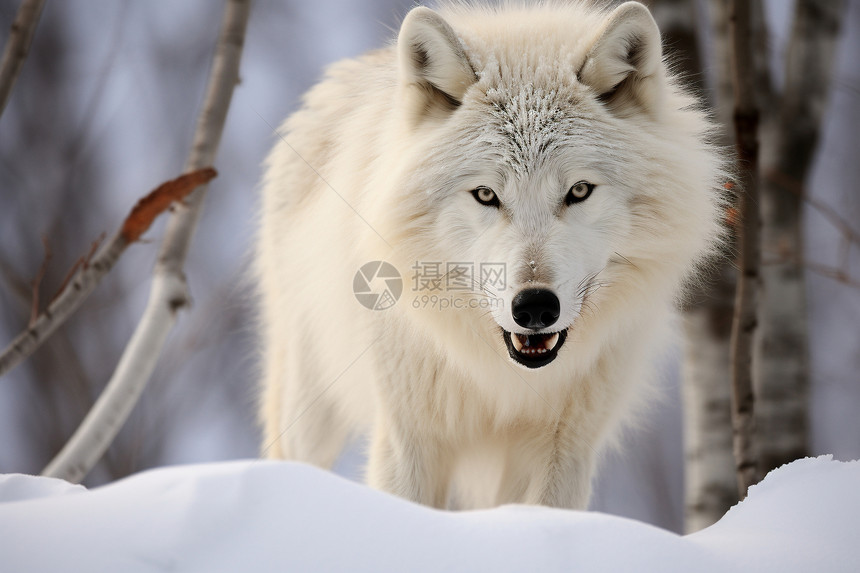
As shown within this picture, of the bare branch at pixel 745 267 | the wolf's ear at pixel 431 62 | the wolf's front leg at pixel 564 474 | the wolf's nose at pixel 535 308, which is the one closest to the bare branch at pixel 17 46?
the wolf's ear at pixel 431 62

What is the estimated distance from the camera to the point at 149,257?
9102 millimetres

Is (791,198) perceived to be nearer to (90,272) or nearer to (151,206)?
(151,206)

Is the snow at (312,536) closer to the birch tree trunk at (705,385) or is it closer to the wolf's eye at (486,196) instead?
the wolf's eye at (486,196)

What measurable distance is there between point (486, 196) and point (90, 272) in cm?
126

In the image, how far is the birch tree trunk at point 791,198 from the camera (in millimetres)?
4258

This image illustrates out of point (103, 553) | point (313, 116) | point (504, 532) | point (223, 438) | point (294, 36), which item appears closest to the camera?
point (103, 553)

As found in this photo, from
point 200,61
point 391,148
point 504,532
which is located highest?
point 200,61

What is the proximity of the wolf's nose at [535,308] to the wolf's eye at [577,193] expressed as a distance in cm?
41

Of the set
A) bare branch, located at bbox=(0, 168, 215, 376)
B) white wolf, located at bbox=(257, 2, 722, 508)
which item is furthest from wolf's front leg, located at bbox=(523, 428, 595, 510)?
bare branch, located at bbox=(0, 168, 215, 376)

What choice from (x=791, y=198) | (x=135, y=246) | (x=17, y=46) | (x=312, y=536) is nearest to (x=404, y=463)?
(x=312, y=536)

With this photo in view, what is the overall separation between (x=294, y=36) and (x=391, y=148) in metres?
8.69

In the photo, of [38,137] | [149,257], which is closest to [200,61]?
[38,137]

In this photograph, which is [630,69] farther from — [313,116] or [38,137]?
[38,137]

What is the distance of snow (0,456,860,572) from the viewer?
3.80 ft
